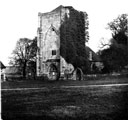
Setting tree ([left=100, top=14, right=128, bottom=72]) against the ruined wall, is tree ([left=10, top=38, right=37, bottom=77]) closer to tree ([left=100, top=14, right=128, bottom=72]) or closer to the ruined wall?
the ruined wall

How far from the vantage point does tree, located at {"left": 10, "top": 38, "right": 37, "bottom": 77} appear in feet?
131

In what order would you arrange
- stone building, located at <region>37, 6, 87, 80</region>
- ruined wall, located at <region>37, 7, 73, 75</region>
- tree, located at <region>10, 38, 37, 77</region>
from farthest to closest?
1. tree, located at <region>10, 38, 37, 77</region>
2. ruined wall, located at <region>37, 7, 73, 75</region>
3. stone building, located at <region>37, 6, 87, 80</region>

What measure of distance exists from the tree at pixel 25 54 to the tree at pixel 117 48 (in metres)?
13.4

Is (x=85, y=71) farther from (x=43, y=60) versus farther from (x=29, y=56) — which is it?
(x=29, y=56)

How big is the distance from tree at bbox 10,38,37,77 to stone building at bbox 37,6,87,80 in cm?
302

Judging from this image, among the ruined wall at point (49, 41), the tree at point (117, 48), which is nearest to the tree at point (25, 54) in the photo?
the ruined wall at point (49, 41)

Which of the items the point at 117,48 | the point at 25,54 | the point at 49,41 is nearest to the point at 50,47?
the point at 49,41

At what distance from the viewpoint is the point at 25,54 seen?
141 ft

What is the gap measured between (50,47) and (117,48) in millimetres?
10941

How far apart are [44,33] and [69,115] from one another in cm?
3103

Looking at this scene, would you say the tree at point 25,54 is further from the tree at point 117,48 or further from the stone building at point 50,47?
the tree at point 117,48

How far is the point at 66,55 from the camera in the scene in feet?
109

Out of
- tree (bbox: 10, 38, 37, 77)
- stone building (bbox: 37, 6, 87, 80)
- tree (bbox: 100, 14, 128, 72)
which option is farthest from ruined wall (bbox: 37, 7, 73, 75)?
tree (bbox: 100, 14, 128, 72)

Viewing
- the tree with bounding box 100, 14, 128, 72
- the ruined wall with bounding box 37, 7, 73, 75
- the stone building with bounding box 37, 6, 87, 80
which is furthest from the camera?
the ruined wall with bounding box 37, 7, 73, 75
